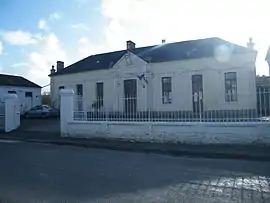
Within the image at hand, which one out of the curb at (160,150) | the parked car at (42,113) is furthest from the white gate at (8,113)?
the parked car at (42,113)

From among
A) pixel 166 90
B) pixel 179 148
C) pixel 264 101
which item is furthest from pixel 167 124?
pixel 166 90

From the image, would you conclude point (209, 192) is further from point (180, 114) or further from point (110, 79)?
point (110, 79)

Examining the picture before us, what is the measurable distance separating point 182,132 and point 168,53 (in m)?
17.0

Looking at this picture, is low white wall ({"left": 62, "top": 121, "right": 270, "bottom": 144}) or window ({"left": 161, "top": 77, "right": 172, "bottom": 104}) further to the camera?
window ({"left": 161, "top": 77, "right": 172, "bottom": 104})

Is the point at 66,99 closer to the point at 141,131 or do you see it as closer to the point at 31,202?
the point at 141,131

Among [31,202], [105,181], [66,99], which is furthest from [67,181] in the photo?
[66,99]

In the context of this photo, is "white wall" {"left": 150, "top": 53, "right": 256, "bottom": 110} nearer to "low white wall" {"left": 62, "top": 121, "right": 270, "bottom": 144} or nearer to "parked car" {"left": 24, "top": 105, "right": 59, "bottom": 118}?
"parked car" {"left": 24, "top": 105, "right": 59, "bottom": 118}

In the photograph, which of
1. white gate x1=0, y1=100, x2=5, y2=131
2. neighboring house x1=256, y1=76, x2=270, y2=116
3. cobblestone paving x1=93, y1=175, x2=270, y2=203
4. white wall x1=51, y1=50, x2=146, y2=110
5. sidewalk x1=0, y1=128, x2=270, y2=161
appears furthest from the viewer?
white wall x1=51, y1=50, x2=146, y2=110

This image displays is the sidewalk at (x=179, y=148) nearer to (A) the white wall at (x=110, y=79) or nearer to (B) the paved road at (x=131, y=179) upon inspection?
(B) the paved road at (x=131, y=179)

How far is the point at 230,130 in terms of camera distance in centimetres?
1221

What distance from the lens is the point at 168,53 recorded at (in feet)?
95.6

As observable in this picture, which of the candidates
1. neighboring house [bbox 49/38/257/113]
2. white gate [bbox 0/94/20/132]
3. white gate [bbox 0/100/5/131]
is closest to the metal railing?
neighboring house [bbox 49/38/257/113]

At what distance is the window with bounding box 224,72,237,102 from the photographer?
25.1m

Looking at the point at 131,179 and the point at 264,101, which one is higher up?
the point at 264,101
